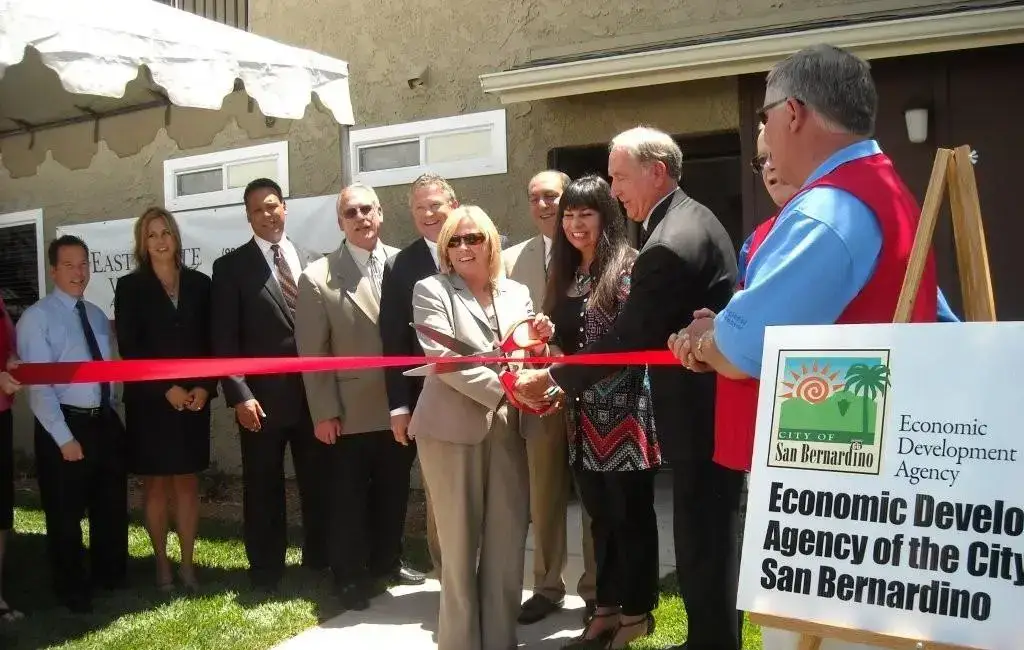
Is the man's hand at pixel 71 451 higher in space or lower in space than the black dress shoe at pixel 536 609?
higher

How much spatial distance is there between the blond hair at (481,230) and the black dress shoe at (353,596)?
6.11 feet

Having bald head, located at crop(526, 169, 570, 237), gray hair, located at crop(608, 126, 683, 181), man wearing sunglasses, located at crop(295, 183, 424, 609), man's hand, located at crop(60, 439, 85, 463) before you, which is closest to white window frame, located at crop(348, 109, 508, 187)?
man wearing sunglasses, located at crop(295, 183, 424, 609)

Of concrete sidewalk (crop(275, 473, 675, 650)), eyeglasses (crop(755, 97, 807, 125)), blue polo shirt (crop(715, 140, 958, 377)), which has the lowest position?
concrete sidewalk (crop(275, 473, 675, 650))

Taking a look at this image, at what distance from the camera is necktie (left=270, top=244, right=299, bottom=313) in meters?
5.30

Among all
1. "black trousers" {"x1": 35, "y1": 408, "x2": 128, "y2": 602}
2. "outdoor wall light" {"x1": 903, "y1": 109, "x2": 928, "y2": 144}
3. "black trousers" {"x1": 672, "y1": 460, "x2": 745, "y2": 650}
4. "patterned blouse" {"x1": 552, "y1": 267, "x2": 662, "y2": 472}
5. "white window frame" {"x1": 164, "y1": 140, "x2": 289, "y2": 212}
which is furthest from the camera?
"white window frame" {"x1": 164, "y1": 140, "x2": 289, "y2": 212}

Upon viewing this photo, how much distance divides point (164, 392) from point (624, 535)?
272cm

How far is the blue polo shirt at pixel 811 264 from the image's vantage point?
2.03 meters

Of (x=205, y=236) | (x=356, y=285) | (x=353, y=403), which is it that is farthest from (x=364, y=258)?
(x=205, y=236)

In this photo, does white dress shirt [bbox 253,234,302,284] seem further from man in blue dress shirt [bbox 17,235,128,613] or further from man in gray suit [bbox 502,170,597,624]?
man in gray suit [bbox 502,170,597,624]

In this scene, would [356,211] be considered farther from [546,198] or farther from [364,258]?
[546,198]

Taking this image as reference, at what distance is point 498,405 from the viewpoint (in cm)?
388

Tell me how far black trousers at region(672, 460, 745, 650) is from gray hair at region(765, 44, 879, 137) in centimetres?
146

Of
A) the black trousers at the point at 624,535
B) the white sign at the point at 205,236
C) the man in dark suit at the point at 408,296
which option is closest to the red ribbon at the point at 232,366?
the black trousers at the point at 624,535

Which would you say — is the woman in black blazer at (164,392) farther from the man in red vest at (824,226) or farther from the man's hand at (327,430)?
the man in red vest at (824,226)
